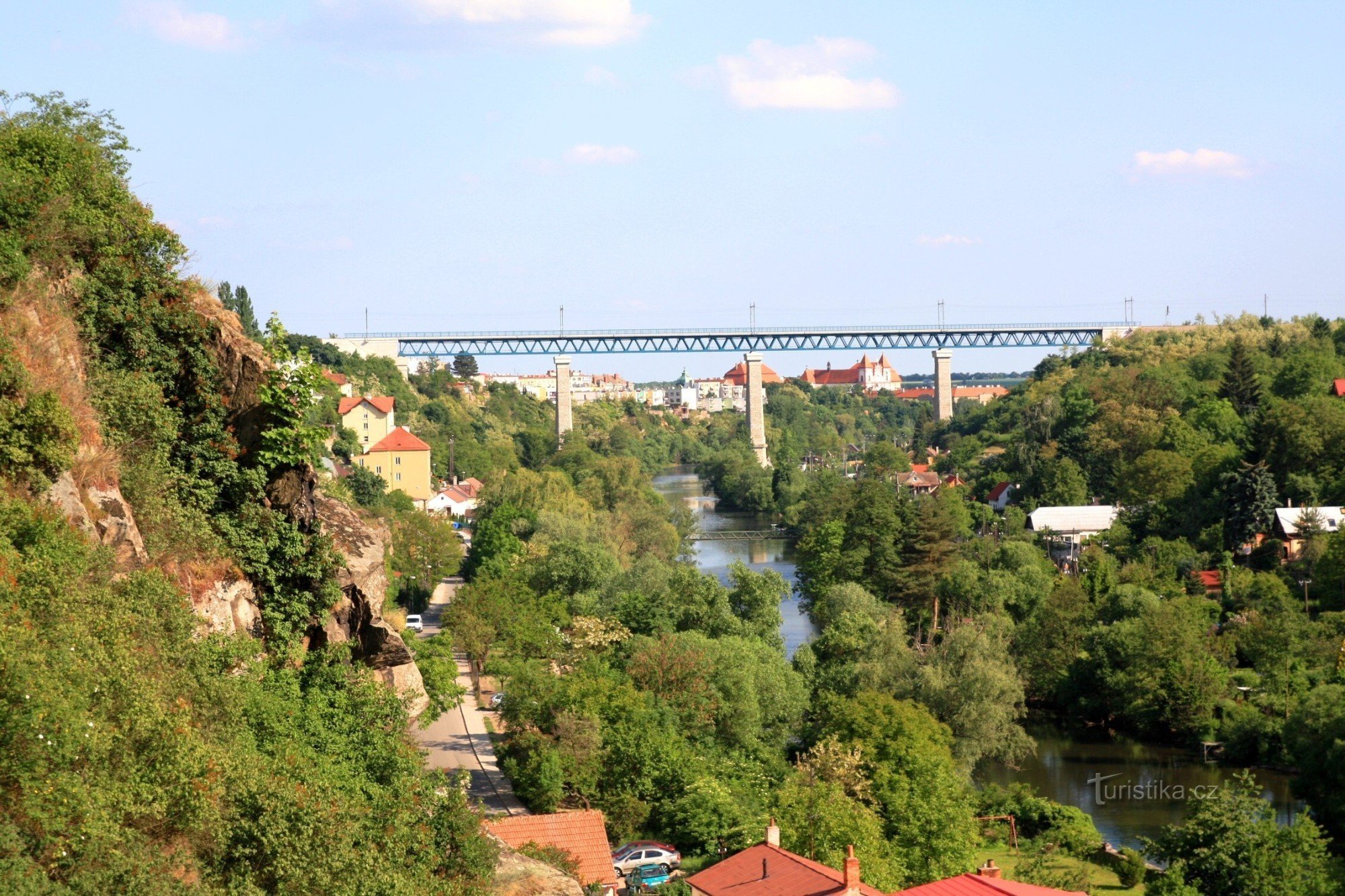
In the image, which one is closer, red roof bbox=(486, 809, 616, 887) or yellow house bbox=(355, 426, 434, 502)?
red roof bbox=(486, 809, 616, 887)

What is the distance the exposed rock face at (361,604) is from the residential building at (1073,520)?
33.6 m

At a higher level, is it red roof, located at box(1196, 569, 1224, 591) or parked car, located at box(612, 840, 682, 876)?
red roof, located at box(1196, 569, 1224, 591)

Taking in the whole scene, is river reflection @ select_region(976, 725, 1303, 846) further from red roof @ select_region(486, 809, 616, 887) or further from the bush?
red roof @ select_region(486, 809, 616, 887)

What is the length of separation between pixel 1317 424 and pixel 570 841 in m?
32.7

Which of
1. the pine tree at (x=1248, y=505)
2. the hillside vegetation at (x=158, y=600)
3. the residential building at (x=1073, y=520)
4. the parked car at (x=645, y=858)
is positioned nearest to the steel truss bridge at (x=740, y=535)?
the residential building at (x=1073, y=520)

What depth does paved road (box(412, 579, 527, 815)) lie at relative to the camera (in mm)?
19609

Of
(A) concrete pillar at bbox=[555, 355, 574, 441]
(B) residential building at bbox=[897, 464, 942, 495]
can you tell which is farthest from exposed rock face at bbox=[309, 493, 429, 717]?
(A) concrete pillar at bbox=[555, 355, 574, 441]

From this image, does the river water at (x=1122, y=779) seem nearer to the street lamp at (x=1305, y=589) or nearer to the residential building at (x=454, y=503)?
the street lamp at (x=1305, y=589)

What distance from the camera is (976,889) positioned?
44.7ft

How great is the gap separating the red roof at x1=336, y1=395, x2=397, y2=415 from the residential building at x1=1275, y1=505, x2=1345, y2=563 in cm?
3485

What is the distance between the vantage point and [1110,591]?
32.1 meters

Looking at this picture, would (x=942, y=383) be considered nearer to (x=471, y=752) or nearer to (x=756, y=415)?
(x=756, y=415)

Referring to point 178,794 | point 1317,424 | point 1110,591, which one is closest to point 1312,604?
point 1110,591

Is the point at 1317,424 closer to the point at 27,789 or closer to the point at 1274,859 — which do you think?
the point at 1274,859
